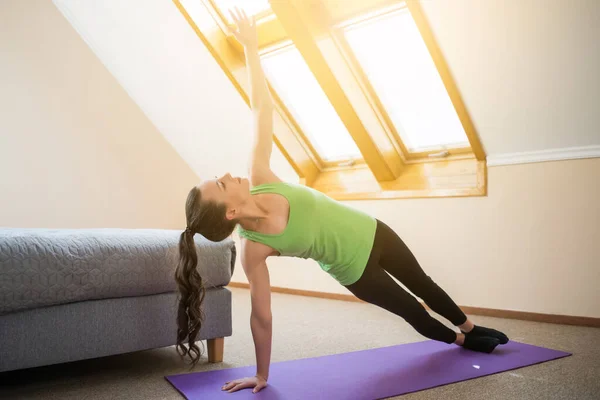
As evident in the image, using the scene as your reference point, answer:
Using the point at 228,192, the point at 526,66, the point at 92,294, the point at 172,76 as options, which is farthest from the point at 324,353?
the point at 172,76

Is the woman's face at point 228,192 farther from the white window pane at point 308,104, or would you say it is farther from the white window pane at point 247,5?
the white window pane at point 308,104

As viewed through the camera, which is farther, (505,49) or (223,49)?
(223,49)

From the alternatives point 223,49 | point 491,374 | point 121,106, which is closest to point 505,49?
point 491,374

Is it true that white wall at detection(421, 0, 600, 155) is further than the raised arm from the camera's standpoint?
Yes

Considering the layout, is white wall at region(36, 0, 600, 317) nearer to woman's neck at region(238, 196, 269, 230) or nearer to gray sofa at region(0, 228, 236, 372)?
woman's neck at region(238, 196, 269, 230)

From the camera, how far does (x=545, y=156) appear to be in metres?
2.97

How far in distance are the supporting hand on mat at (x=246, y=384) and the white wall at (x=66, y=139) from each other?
2.76m

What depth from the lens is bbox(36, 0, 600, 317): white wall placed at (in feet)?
8.39

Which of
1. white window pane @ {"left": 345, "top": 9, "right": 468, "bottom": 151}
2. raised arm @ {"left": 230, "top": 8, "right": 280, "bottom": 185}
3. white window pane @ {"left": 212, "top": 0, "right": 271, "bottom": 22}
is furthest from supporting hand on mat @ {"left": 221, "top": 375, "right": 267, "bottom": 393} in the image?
white window pane @ {"left": 212, "top": 0, "right": 271, "bottom": 22}

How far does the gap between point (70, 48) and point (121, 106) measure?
58 cm

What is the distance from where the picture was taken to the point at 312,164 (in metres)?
4.21

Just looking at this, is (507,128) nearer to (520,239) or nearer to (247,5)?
(520,239)

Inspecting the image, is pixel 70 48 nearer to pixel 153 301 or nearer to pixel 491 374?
pixel 153 301

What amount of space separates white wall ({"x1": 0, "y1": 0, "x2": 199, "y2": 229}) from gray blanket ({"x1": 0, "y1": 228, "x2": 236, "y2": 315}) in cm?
229
